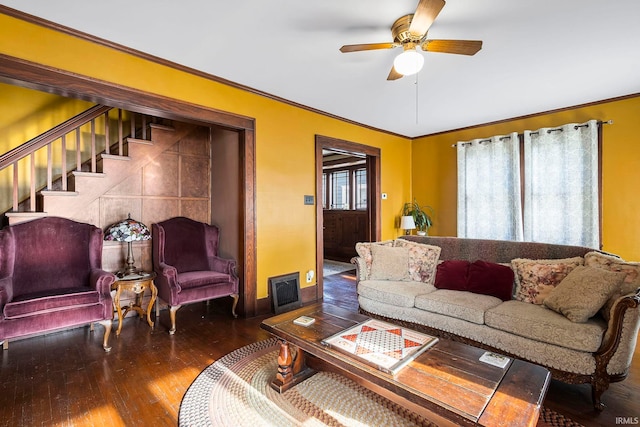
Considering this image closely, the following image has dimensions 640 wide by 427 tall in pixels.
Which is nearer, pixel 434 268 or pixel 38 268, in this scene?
pixel 38 268

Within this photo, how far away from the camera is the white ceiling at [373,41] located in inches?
84.4

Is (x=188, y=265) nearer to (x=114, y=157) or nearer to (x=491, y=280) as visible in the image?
(x=114, y=157)

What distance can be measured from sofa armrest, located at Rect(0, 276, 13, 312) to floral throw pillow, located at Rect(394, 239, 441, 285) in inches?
141

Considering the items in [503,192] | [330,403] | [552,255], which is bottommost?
[330,403]

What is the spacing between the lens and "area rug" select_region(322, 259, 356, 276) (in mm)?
6173

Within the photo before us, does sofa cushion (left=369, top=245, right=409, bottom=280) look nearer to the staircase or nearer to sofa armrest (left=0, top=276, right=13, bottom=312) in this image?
the staircase

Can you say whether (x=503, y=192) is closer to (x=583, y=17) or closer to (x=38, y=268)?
(x=583, y=17)

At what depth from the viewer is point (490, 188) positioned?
15.9 ft

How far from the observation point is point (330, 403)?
1.99 m

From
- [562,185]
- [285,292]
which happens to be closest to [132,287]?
[285,292]

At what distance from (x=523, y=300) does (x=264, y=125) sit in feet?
10.5

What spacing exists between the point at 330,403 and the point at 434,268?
1.91m

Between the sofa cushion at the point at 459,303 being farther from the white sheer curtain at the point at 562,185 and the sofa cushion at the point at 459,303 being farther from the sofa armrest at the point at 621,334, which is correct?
the white sheer curtain at the point at 562,185

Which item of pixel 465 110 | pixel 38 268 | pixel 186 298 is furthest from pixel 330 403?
pixel 465 110
